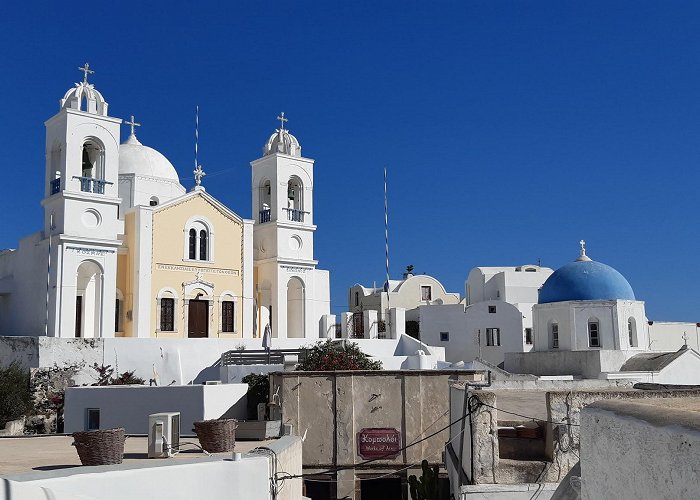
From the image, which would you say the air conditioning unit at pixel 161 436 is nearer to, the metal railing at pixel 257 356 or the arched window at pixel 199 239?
the metal railing at pixel 257 356

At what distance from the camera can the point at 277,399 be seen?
21.0 metres

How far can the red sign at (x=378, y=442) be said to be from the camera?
840 inches

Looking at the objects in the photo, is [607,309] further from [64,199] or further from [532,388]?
[64,199]

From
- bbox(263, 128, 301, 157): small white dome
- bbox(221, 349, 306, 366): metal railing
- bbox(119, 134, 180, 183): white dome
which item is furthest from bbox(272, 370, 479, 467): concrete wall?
bbox(119, 134, 180, 183): white dome

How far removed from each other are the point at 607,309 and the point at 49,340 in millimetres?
20974

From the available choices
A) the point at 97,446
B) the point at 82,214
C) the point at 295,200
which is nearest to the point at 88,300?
→ the point at 82,214

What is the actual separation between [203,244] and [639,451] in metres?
30.1

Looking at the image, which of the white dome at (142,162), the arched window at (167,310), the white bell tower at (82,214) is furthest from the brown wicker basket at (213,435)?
the white dome at (142,162)

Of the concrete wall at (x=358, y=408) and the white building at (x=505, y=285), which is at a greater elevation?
the white building at (x=505, y=285)

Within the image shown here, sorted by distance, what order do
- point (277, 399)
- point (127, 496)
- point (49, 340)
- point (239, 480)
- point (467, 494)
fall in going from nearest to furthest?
point (127, 496)
point (239, 480)
point (467, 494)
point (277, 399)
point (49, 340)

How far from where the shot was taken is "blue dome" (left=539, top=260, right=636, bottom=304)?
29.9 m

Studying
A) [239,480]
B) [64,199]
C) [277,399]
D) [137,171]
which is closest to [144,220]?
[64,199]

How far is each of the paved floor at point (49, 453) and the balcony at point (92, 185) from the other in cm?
1560

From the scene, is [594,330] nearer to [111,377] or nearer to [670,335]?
[111,377]
